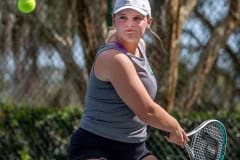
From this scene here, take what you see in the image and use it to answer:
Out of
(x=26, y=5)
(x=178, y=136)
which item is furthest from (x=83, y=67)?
(x=178, y=136)

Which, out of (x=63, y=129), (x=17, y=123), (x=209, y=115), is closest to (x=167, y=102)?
(x=209, y=115)

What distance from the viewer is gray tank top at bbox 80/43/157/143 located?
3.17m

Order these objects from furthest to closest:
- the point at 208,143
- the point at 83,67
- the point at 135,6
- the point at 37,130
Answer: the point at 83,67
the point at 37,130
the point at 208,143
the point at 135,6

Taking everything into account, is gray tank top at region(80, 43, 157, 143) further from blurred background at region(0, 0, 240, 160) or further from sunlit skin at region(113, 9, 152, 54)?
blurred background at region(0, 0, 240, 160)

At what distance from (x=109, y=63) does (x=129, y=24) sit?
0.20 meters

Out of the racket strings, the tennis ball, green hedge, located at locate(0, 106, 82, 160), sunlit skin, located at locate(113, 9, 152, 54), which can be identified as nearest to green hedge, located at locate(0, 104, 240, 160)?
green hedge, located at locate(0, 106, 82, 160)

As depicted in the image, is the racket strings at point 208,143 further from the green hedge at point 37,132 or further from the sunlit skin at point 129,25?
the green hedge at point 37,132

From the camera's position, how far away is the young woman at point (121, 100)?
10.0ft

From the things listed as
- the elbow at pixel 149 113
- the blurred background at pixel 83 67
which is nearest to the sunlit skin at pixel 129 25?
the elbow at pixel 149 113

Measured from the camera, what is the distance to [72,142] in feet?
10.7

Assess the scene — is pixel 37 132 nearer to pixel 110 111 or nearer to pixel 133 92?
pixel 110 111

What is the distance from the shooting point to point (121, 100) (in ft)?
10.4

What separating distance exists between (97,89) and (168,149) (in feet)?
8.82

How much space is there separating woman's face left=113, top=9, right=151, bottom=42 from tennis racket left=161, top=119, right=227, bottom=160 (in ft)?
2.01
